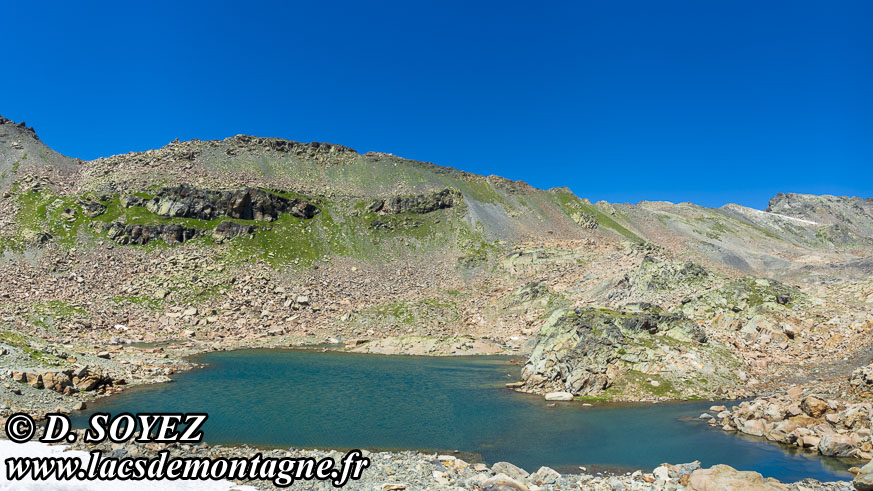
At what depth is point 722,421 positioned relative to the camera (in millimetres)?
33500

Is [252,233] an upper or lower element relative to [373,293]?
upper

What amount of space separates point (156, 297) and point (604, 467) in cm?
9479

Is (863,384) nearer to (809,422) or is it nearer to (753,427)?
(809,422)

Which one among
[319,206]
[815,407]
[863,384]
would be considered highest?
[319,206]

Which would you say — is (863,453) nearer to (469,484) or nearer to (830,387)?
(830,387)

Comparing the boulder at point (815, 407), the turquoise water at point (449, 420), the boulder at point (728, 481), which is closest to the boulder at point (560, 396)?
the turquoise water at point (449, 420)

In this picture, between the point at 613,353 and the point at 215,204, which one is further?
the point at 215,204

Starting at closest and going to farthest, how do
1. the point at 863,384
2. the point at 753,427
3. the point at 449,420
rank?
the point at 753,427 → the point at 863,384 → the point at 449,420

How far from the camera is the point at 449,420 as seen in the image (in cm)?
3666

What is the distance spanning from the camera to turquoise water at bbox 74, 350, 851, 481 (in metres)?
Result: 27.3

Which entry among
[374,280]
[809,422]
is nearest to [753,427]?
[809,422]

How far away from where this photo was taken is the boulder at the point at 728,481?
19406 mm

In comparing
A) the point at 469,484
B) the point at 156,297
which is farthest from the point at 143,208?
the point at 469,484

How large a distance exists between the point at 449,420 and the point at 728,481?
66.6ft
